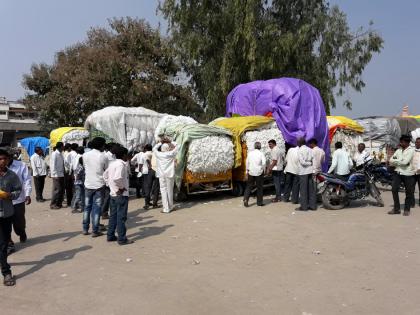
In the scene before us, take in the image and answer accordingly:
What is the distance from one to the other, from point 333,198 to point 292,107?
13.5 feet

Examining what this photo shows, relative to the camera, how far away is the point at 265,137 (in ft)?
39.9

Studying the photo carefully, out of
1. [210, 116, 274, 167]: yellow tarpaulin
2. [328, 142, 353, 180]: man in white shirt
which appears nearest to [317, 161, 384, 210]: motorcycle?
[328, 142, 353, 180]: man in white shirt

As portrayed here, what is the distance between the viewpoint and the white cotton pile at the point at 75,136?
18094mm

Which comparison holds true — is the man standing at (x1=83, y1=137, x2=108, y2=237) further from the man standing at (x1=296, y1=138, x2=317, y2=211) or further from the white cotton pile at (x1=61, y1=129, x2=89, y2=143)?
the white cotton pile at (x1=61, y1=129, x2=89, y2=143)

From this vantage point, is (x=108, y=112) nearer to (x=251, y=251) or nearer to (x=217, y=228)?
(x=217, y=228)

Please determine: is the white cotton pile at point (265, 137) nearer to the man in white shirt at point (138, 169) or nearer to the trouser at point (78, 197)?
the man in white shirt at point (138, 169)

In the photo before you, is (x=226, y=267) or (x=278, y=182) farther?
(x=278, y=182)

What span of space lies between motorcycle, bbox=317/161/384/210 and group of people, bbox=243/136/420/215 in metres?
0.23

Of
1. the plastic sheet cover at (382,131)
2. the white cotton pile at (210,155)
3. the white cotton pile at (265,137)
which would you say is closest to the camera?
the white cotton pile at (210,155)

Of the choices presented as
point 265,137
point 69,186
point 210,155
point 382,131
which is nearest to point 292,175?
point 265,137

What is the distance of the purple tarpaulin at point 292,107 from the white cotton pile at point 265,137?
1.05 feet

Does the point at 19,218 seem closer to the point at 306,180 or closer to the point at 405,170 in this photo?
the point at 306,180

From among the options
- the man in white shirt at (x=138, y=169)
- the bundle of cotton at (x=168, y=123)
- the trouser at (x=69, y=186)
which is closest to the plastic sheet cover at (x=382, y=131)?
the bundle of cotton at (x=168, y=123)

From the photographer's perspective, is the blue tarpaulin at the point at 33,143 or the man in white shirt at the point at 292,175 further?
the blue tarpaulin at the point at 33,143
